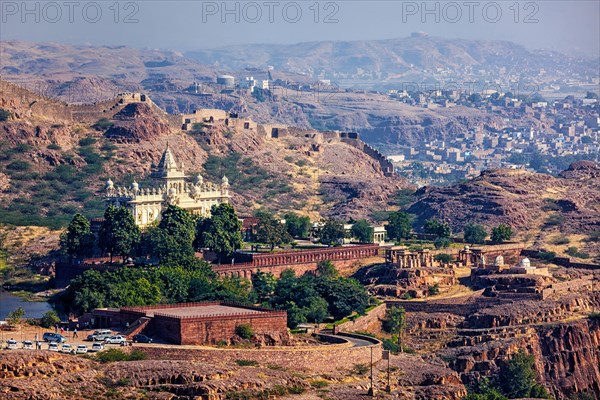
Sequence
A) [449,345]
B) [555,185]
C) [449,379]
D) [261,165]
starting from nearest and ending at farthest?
[449,379] → [449,345] → [555,185] → [261,165]

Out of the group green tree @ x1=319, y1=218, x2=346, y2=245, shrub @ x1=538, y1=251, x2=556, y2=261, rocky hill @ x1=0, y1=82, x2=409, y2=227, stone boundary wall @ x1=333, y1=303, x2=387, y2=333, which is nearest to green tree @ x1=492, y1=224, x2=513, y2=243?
shrub @ x1=538, y1=251, x2=556, y2=261

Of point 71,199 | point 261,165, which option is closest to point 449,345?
point 71,199

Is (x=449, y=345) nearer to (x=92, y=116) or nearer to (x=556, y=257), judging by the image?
(x=556, y=257)

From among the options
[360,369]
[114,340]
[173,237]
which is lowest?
[360,369]

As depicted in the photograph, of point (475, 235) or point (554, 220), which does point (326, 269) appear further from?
point (554, 220)

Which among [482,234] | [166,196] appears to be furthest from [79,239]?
[482,234]

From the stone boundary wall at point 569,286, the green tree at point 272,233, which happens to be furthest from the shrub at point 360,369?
the green tree at point 272,233

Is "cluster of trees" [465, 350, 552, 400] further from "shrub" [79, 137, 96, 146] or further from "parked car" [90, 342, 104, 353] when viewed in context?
"shrub" [79, 137, 96, 146]
